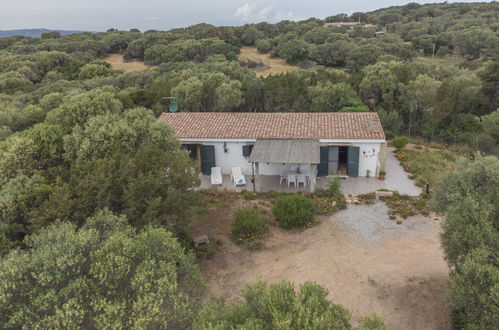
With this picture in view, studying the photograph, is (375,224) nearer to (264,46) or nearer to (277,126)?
(277,126)

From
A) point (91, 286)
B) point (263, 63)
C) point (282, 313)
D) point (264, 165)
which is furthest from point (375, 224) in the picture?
point (263, 63)

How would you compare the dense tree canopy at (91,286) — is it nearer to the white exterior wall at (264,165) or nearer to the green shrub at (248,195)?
the green shrub at (248,195)

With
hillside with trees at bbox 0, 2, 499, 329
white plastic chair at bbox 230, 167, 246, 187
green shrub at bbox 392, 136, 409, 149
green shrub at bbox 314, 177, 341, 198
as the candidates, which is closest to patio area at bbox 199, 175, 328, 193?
white plastic chair at bbox 230, 167, 246, 187

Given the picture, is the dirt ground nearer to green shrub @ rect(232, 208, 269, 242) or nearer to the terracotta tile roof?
green shrub @ rect(232, 208, 269, 242)

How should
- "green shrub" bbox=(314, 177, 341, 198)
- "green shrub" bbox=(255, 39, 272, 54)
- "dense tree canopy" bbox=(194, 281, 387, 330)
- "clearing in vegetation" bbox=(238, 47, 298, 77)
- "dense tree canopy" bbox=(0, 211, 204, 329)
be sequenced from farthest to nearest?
"green shrub" bbox=(255, 39, 272, 54)
"clearing in vegetation" bbox=(238, 47, 298, 77)
"green shrub" bbox=(314, 177, 341, 198)
"dense tree canopy" bbox=(0, 211, 204, 329)
"dense tree canopy" bbox=(194, 281, 387, 330)

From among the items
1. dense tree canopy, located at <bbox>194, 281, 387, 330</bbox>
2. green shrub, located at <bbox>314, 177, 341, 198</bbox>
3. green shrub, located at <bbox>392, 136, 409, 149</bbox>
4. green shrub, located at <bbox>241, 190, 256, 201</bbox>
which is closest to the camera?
dense tree canopy, located at <bbox>194, 281, 387, 330</bbox>

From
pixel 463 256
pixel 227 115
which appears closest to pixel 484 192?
pixel 463 256
